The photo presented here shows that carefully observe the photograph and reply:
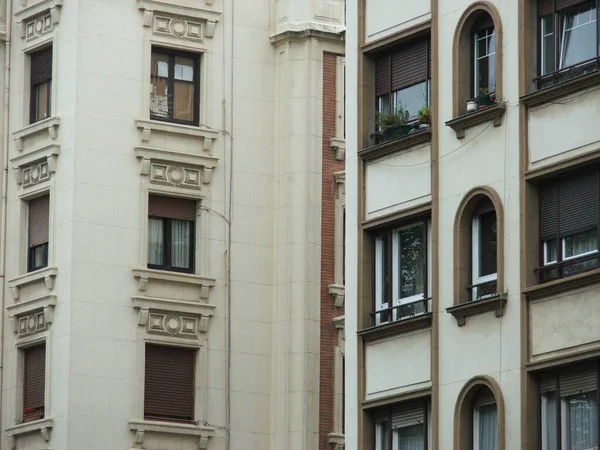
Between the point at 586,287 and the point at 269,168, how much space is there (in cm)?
1971

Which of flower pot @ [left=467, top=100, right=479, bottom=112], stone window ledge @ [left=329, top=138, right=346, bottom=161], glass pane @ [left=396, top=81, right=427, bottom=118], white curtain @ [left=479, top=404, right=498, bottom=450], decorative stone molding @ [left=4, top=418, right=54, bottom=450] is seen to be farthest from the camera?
stone window ledge @ [left=329, top=138, right=346, bottom=161]

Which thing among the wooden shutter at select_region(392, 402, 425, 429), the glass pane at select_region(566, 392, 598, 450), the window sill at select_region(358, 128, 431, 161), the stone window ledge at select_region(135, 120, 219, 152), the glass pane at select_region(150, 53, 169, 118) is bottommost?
the glass pane at select_region(566, 392, 598, 450)

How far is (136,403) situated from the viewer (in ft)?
163

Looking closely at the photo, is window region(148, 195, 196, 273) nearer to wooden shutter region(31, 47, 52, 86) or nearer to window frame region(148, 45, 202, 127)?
window frame region(148, 45, 202, 127)

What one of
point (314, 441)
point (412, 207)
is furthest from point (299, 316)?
point (412, 207)

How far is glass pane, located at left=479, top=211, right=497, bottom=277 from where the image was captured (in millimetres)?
37375

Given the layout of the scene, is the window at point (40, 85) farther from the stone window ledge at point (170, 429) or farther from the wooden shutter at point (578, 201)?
the wooden shutter at point (578, 201)

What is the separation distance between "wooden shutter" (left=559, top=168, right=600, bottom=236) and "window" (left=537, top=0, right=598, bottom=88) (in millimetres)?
1923

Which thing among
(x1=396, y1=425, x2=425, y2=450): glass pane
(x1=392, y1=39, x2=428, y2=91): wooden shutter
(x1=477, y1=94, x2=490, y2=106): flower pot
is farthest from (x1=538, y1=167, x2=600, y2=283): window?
(x1=392, y1=39, x2=428, y2=91): wooden shutter

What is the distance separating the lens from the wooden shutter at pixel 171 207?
5122cm

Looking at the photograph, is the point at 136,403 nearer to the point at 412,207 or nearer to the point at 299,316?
the point at 299,316

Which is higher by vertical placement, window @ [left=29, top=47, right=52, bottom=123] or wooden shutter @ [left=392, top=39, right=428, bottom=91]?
window @ [left=29, top=47, right=52, bottom=123]

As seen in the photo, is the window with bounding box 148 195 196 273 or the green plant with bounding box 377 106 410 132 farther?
the window with bounding box 148 195 196 273

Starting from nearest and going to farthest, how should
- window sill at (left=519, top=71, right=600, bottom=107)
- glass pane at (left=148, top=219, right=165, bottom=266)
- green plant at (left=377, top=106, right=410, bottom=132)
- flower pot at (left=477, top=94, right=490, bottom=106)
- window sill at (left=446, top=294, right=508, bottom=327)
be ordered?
1. window sill at (left=519, top=71, right=600, bottom=107)
2. window sill at (left=446, top=294, right=508, bottom=327)
3. flower pot at (left=477, top=94, right=490, bottom=106)
4. green plant at (left=377, top=106, right=410, bottom=132)
5. glass pane at (left=148, top=219, right=165, bottom=266)
